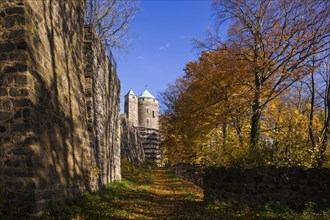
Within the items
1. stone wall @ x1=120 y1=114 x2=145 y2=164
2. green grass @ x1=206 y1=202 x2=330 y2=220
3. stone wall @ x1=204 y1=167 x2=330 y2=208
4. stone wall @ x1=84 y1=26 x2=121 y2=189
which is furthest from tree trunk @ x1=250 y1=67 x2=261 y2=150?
stone wall @ x1=120 y1=114 x2=145 y2=164

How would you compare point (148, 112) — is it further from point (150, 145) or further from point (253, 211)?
point (253, 211)

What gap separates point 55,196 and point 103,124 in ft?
22.2

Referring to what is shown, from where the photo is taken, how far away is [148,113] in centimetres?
8006

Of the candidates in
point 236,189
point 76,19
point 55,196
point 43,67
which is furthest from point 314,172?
point 76,19

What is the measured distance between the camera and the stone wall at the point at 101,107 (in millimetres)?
12258

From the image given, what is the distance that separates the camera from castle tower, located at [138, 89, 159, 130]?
259ft

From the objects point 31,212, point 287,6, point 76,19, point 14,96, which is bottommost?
point 31,212

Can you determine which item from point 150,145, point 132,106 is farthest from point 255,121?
point 132,106

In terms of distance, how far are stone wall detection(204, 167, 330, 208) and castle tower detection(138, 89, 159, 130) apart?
6794 cm

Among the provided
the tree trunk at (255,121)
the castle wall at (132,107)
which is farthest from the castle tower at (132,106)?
the tree trunk at (255,121)

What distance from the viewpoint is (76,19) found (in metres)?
11.2

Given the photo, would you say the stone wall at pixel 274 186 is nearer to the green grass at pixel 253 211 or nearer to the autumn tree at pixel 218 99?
the green grass at pixel 253 211

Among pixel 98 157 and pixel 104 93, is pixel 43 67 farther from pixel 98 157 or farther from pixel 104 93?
pixel 104 93

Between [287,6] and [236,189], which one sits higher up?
[287,6]
